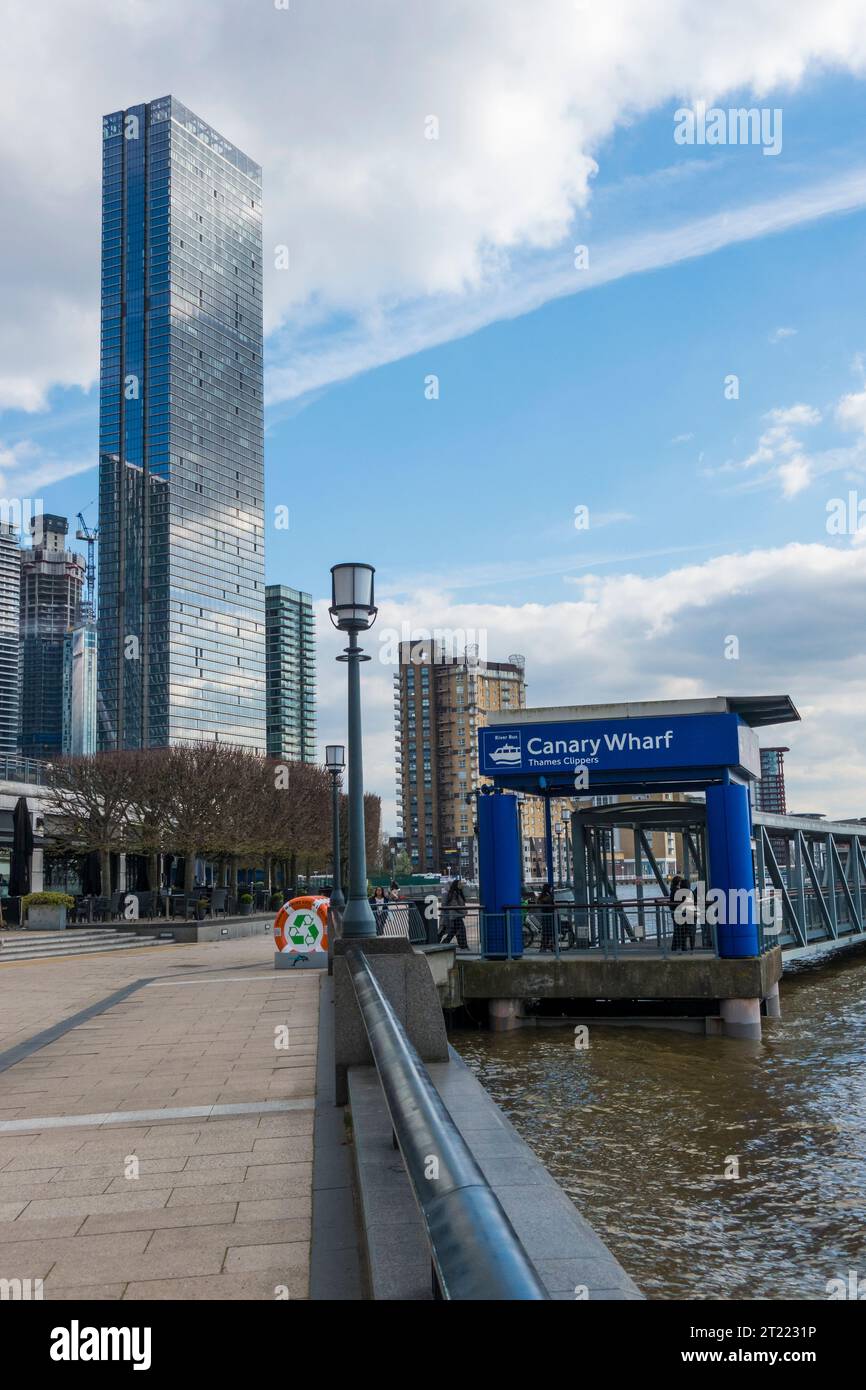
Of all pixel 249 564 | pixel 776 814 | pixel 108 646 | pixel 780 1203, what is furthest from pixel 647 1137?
pixel 249 564

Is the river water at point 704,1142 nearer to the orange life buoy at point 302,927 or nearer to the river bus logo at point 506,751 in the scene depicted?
the orange life buoy at point 302,927

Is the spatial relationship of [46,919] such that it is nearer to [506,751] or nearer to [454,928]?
[454,928]

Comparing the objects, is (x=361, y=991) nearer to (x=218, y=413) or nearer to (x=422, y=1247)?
(x=422, y=1247)

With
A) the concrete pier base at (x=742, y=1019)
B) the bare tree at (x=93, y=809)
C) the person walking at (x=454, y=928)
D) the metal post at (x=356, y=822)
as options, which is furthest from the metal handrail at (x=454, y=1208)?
the bare tree at (x=93, y=809)

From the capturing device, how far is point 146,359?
178 meters

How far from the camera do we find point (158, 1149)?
270 inches

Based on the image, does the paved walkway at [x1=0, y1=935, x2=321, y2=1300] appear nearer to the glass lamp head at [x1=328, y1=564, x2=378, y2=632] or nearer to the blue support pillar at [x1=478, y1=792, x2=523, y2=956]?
the glass lamp head at [x1=328, y1=564, x2=378, y2=632]

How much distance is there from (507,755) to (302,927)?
4.98 meters

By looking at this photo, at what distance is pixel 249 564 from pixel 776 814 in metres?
168

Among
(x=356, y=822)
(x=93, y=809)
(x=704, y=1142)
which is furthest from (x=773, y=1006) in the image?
(x=93, y=809)

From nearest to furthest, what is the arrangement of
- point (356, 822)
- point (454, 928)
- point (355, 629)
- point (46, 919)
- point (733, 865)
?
point (356, 822), point (355, 629), point (733, 865), point (454, 928), point (46, 919)

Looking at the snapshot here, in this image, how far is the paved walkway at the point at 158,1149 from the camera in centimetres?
470

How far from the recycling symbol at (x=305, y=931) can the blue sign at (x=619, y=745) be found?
424cm
